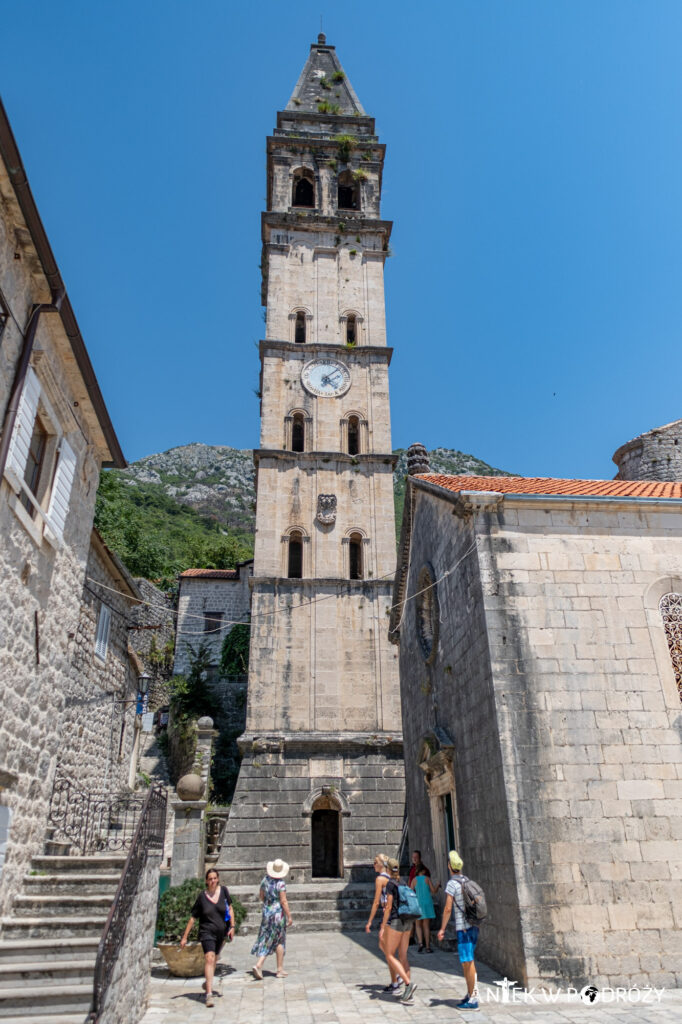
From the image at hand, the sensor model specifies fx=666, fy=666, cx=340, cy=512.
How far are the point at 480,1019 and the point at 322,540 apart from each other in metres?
17.3

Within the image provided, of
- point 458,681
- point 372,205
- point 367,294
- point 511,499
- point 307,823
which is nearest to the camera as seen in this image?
point 511,499

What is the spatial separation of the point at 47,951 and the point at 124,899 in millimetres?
737

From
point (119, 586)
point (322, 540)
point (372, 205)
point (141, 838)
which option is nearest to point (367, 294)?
point (372, 205)

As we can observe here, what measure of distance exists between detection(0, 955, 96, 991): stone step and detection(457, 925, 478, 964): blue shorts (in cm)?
377

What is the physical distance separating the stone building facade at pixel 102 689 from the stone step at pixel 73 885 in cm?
570

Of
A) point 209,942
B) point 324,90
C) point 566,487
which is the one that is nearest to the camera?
point 209,942

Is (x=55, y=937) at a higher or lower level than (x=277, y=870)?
lower

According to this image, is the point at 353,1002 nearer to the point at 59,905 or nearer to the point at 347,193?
the point at 59,905

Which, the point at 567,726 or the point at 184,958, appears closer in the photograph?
the point at 184,958

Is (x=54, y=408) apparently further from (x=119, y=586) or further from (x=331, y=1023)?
(x=119, y=586)

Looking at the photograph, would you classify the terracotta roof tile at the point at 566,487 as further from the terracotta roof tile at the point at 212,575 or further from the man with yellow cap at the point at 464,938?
the terracotta roof tile at the point at 212,575

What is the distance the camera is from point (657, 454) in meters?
20.8

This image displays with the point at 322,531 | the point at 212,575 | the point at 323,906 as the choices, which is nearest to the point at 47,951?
the point at 323,906

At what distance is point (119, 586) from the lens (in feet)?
56.0
